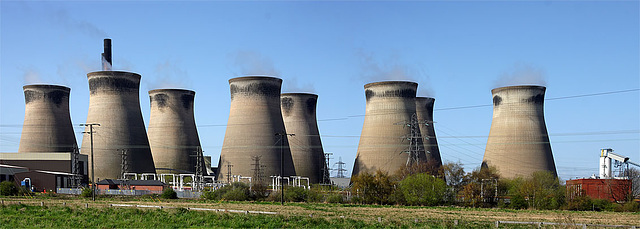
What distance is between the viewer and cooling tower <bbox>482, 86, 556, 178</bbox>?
44406 mm

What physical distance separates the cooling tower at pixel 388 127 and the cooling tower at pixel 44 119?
66.1 feet

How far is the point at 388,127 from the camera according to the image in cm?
4372

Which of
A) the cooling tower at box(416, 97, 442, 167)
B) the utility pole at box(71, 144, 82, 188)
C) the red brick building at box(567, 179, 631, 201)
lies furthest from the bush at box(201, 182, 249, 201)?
the cooling tower at box(416, 97, 442, 167)

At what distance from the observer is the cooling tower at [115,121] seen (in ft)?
148

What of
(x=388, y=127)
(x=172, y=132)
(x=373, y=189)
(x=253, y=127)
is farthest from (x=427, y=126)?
(x=373, y=189)

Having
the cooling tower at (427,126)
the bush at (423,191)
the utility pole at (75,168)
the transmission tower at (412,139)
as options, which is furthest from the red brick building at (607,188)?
the utility pole at (75,168)

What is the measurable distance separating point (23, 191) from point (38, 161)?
11318 mm

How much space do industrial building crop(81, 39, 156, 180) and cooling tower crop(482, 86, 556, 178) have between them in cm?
2386

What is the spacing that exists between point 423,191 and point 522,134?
563 inches

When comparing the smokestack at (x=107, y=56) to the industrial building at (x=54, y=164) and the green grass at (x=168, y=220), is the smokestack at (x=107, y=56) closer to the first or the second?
the industrial building at (x=54, y=164)

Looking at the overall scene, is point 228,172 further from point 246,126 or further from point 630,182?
point 630,182

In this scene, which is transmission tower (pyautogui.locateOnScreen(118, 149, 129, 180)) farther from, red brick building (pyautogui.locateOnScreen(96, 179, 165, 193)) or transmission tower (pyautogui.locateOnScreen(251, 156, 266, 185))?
transmission tower (pyautogui.locateOnScreen(251, 156, 266, 185))

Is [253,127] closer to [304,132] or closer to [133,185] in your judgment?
[133,185]

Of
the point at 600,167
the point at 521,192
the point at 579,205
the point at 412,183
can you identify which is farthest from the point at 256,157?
the point at 600,167
